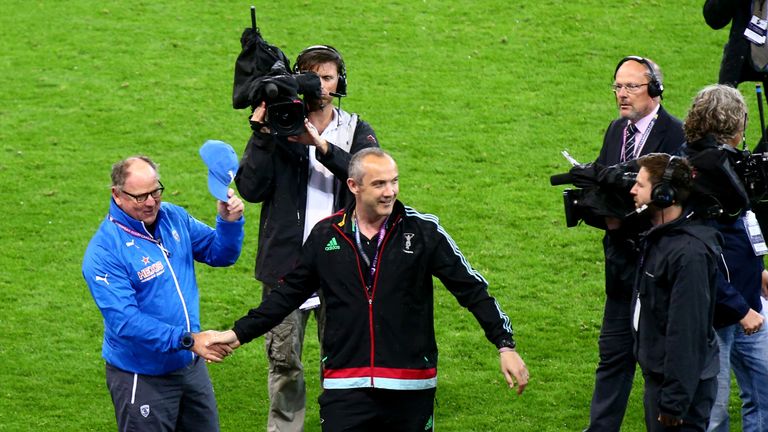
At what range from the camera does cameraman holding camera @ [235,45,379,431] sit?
7.01 metres

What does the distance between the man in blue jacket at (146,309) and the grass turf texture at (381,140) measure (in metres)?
1.78

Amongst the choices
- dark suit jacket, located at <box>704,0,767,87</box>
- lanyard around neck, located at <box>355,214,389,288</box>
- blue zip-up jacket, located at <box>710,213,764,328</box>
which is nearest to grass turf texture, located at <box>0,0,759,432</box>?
blue zip-up jacket, located at <box>710,213,764,328</box>

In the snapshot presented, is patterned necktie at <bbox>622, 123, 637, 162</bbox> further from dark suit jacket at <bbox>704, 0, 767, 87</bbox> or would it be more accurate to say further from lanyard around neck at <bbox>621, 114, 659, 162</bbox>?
dark suit jacket at <bbox>704, 0, 767, 87</bbox>

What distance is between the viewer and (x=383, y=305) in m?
A: 5.88

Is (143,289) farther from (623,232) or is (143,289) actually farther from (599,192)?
(623,232)

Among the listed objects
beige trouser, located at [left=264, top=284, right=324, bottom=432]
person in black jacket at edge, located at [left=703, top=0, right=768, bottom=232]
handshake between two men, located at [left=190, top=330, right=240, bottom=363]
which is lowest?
beige trouser, located at [left=264, top=284, right=324, bottom=432]

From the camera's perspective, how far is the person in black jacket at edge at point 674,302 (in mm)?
5789

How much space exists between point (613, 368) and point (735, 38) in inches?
122

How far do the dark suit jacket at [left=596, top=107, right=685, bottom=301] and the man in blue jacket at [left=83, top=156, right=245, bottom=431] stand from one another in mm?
2215

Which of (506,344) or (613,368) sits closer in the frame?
(506,344)

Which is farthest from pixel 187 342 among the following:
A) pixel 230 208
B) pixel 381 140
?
pixel 381 140

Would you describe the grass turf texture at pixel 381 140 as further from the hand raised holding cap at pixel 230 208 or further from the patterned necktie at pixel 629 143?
the hand raised holding cap at pixel 230 208

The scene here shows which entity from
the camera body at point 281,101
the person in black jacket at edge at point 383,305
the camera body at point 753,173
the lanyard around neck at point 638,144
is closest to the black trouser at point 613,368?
the lanyard around neck at point 638,144

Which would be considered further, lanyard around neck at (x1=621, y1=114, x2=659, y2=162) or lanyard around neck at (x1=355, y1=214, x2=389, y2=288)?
lanyard around neck at (x1=621, y1=114, x2=659, y2=162)
